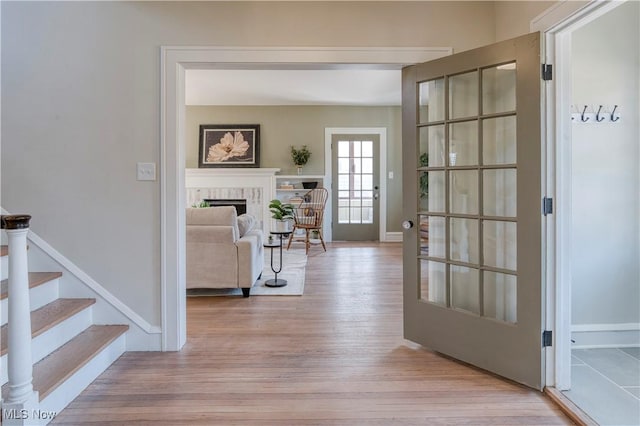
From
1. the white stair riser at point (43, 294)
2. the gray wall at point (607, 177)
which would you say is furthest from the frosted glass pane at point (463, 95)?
the white stair riser at point (43, 294)

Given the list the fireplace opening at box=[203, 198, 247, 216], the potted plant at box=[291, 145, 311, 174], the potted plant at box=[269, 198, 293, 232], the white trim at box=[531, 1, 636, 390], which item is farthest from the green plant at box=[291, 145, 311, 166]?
the white trim at box=[531, 1, 636, 390]

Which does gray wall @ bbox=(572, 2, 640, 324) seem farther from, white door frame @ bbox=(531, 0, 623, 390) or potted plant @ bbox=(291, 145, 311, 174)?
potted plant @ bbox=(291, 145, 311, 174)

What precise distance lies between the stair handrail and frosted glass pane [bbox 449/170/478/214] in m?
2.25

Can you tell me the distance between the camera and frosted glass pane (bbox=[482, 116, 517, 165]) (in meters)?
→ 2.22

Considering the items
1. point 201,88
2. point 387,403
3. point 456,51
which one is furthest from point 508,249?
point 201,88

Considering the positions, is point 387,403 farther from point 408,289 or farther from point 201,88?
point 201,88

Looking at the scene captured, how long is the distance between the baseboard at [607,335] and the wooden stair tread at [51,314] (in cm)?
340

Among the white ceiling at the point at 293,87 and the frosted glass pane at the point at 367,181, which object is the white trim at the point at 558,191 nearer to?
the white ceiling at the point at 293,87

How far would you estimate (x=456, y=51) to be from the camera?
2680mm

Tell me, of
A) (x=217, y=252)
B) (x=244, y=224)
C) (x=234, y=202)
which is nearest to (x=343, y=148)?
(x=234, y=202)

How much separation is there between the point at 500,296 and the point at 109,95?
2.83 m

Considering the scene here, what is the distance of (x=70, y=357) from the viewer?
2.16 metres

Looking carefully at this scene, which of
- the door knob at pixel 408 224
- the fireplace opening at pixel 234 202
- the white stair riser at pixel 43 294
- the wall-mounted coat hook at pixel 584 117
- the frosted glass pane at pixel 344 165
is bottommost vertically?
the white stair riser at pixel 43 294

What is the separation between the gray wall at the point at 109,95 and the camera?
260 centimetres
